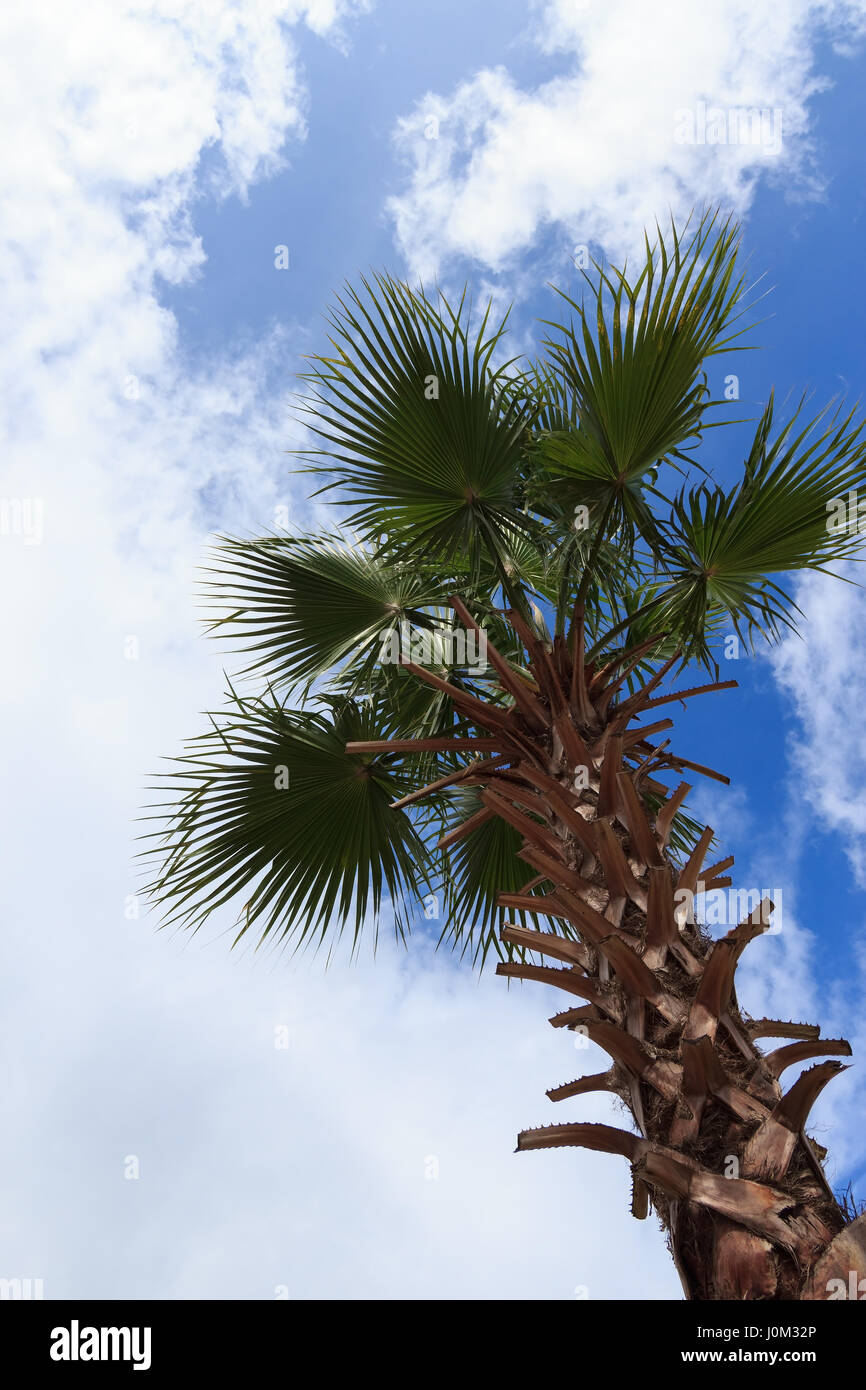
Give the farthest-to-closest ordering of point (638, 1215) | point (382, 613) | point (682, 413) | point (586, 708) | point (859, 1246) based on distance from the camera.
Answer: point (382, 613)
point (682, 413)
point (586, 708)
point (638, 1215)
point (859, 1246)

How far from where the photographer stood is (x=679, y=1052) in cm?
241

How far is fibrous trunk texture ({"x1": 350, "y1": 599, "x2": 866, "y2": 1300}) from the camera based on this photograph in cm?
202

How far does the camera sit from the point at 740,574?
193 inches

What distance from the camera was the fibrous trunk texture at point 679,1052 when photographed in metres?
2.02

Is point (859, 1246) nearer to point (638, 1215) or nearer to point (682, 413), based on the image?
point (638, 1215)
